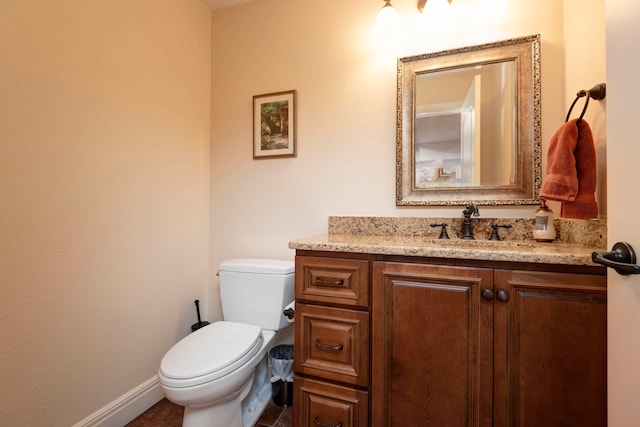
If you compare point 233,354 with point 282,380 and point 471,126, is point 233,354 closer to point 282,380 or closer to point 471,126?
point 282,380

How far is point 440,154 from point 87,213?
1.74m

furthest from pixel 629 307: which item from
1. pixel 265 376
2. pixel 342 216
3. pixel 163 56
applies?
pixel 163 56

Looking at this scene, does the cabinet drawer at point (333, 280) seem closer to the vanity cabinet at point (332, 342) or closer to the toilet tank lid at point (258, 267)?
the vanity cabinet at point (332, 342)

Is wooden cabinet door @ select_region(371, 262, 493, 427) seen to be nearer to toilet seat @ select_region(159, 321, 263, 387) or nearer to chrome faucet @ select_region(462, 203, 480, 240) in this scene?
chrome faucet @ select_region(462, 203, 480, 240)

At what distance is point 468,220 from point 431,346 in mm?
651

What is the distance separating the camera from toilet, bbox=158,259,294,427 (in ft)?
3.32

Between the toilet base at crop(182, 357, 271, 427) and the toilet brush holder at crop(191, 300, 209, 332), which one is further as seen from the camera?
the toilet brush holder at crop(191, 300, 209, 332)

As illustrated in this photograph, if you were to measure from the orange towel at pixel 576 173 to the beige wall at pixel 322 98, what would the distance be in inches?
11.5

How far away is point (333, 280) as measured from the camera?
1073mm

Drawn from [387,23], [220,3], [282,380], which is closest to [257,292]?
[282,380]

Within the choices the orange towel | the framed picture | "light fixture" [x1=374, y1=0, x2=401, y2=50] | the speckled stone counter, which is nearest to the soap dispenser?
the speckled stone counter

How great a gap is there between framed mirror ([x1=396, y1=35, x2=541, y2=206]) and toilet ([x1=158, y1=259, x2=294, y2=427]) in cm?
92

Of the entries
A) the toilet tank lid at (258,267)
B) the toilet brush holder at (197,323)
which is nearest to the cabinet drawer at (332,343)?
the toilet tank lid at (258,267)

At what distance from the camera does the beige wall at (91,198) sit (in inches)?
39.1
